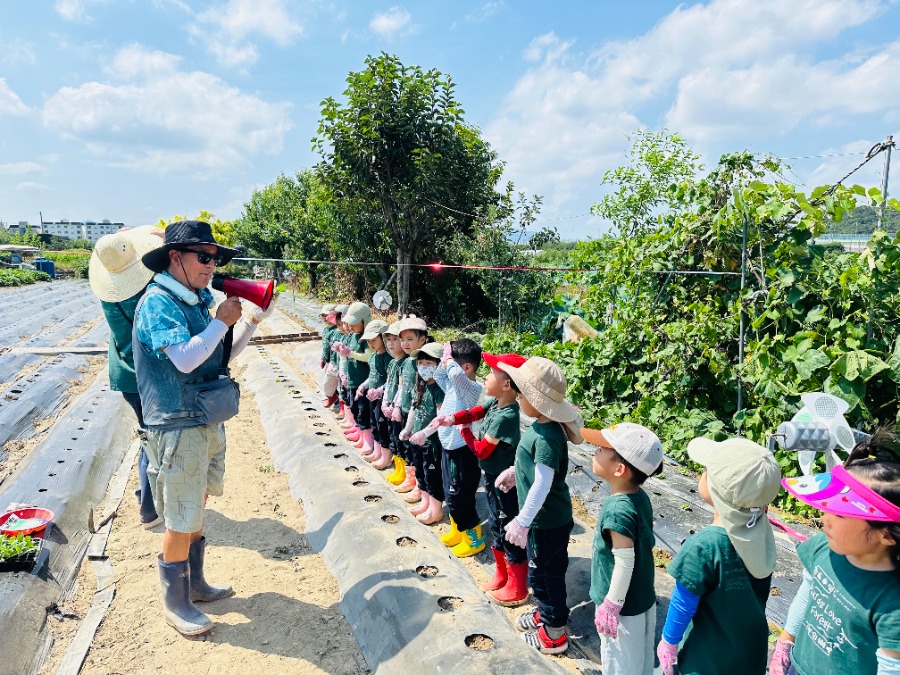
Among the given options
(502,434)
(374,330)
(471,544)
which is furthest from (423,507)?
(374,330)

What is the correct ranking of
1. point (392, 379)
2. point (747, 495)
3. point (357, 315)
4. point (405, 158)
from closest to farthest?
1. point (747, 495)
2. point (392, 379)
3. point (357, 315)
4. point (405, 158)

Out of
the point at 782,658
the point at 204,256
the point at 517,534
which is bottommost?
the point at 782,658

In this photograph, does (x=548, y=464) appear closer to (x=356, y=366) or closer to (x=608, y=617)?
(x=608, y=617)

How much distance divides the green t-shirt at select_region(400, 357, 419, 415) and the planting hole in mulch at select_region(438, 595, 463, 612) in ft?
6.43

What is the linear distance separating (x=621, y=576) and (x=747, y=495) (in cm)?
60

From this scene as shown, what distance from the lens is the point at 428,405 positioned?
4.54 meters

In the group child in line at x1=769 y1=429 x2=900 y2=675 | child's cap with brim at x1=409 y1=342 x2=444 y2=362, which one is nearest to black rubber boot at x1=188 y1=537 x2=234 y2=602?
child's cap with brim at x1=409 y1=342 x2=444 y2=362

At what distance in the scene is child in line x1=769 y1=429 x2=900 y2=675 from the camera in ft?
5.47

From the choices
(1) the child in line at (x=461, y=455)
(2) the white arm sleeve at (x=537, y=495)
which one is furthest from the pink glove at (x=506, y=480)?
(1) the child in line at (x=461, y=455)

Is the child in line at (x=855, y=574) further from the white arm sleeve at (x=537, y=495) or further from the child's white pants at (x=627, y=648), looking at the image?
the white arm sleeve at (x=537, y=495)

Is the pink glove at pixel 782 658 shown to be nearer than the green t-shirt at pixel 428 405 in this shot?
Yes

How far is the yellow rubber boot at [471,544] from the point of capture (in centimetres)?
402

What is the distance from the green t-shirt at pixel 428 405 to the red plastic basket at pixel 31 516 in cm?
266

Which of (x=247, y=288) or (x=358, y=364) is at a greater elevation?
(x=247, y=288)
